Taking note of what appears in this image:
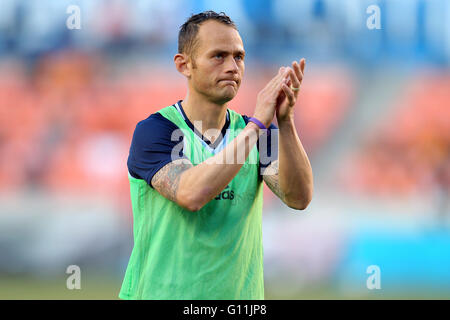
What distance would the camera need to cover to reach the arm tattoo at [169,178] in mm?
2096

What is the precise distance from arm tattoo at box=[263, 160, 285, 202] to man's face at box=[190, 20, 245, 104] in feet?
1.18

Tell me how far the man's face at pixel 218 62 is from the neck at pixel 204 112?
42 millimetres

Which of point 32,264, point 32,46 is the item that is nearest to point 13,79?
point 32,46

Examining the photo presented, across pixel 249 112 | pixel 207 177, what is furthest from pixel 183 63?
pixel 249 112

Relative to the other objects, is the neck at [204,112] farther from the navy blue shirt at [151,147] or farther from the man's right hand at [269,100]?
the man's right hand at [269,100]

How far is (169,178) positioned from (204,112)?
416mm

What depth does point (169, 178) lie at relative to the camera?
6.94 feet

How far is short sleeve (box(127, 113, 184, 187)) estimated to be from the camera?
7.20 feet
